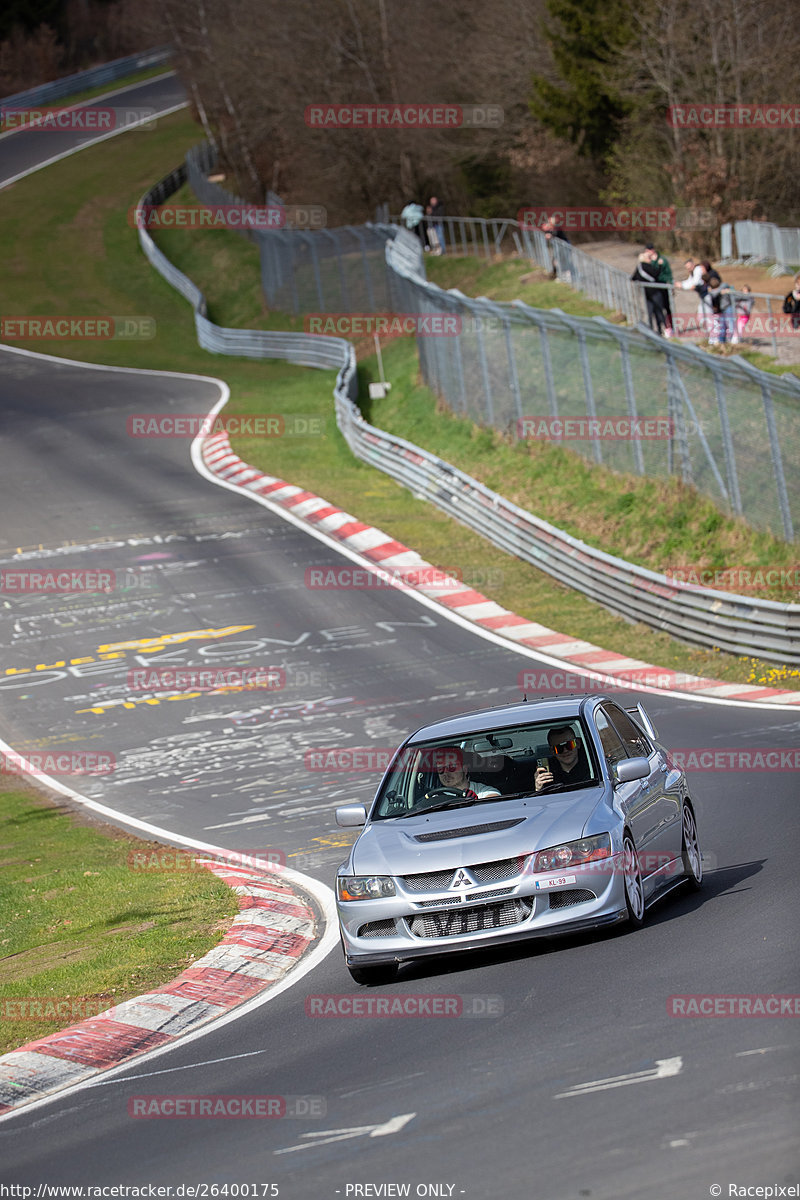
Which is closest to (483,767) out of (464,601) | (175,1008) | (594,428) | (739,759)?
(175,1008)

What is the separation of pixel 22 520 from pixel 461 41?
105 ft

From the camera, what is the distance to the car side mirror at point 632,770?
9.25 meters

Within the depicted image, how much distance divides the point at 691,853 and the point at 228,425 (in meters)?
30.1

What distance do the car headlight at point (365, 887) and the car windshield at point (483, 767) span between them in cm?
73

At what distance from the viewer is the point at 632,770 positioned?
9.28 meters

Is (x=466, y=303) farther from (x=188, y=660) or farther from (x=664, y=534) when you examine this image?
(x=188, y=660)

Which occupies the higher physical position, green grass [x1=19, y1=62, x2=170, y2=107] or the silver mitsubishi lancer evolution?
green grass [x1=19, y1=62, x2=170, y2=107]

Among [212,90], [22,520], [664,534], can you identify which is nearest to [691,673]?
[664,534]

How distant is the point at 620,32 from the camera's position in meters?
47.1

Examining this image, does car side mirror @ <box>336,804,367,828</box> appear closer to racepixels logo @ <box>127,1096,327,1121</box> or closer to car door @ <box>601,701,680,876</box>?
car door @ <box>601,701,680,876</box>

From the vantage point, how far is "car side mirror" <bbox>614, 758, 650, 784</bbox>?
9.25 metres

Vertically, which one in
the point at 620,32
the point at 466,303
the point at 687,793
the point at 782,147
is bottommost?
the point at 687,793

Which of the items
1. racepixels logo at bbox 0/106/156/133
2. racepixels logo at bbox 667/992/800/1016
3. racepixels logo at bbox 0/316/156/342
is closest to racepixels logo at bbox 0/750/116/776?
racepixels logo at bbox 667/992/800/1016

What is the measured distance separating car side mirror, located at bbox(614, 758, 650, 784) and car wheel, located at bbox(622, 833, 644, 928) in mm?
345
